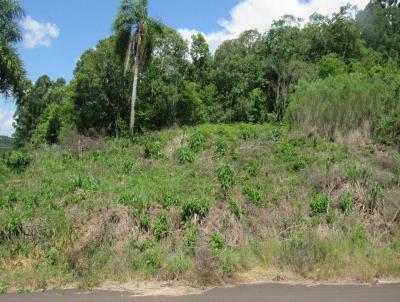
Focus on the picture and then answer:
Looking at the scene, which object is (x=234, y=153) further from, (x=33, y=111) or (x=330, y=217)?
(x=33, y=111)

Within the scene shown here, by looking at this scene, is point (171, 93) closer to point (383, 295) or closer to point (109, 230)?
point (109, 230)

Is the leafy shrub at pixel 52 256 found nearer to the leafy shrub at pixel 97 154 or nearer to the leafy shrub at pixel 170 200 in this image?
the leafy shrub at pixel 170 200

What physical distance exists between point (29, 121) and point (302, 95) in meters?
58.8

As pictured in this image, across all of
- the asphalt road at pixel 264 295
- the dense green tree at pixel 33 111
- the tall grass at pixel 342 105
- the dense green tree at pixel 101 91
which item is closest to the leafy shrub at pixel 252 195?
the asphalt road at pixel 264 295

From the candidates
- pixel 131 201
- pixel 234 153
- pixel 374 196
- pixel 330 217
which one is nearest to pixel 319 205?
pixel 330 217

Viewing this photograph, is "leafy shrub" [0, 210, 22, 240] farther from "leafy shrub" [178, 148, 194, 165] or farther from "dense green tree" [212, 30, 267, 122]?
"dense green tree" [212, 30, 267, 122]

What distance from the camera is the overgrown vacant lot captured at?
33.4 feet

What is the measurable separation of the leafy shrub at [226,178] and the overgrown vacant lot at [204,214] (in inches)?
1.9

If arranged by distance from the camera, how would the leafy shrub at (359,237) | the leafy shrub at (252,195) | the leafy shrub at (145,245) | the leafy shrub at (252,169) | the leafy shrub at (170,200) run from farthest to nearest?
the leafy shrub at (252,169), the leafy shrub at (252,195), the leafy shrub at (170,200), the leafy shrub at (145,245), the leafy shrub at (359,237)

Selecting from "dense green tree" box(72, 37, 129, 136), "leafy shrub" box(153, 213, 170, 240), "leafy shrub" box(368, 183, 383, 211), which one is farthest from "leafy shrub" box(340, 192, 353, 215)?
"dense green tree" box(72, 37, 129, 136)

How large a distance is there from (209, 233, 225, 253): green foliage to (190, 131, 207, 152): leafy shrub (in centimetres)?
938

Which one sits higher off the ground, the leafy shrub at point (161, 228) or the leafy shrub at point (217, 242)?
the leafy shrub at point (161, 228)

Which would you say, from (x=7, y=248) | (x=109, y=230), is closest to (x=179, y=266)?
(x=109, y=230)

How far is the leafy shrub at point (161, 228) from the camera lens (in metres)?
12.8
